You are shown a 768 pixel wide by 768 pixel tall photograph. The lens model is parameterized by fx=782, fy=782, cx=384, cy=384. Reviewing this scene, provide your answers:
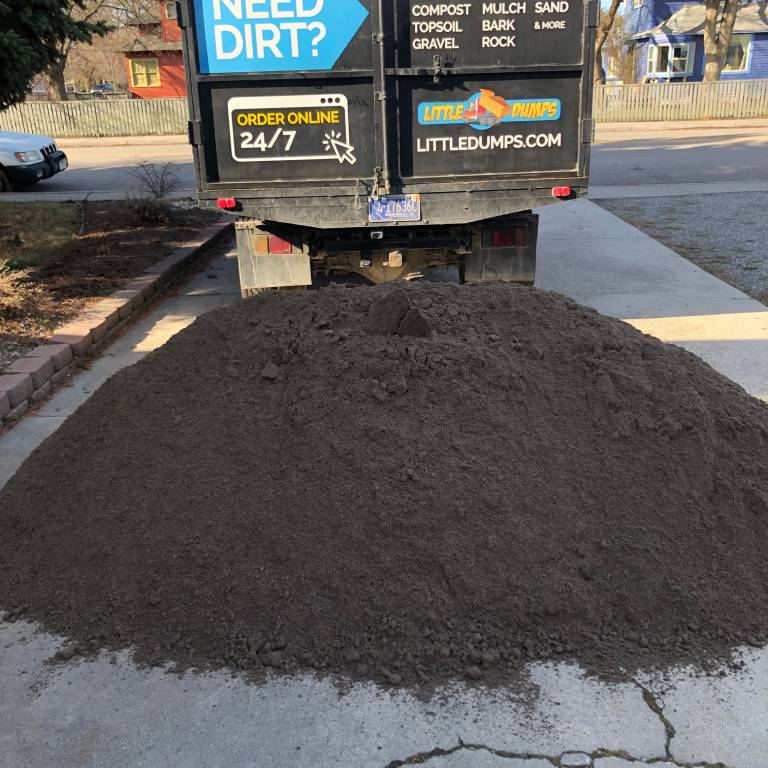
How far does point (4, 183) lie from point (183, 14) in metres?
11.6

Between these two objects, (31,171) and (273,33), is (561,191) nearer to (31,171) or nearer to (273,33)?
(273,33)

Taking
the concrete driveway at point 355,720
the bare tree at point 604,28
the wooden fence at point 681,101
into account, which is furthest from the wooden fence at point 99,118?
the concrete driveway at point 355,720

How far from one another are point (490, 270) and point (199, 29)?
3078 mm

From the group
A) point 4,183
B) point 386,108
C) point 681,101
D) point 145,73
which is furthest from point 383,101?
point 145,73

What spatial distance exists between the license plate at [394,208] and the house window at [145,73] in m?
40.2

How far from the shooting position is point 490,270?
23.0 ft

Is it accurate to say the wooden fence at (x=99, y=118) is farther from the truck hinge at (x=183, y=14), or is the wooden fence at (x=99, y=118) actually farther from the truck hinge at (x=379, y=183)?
the truck hinge at (x=379, y=183)

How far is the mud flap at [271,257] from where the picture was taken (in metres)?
6.80

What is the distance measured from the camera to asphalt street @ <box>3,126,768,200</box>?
16.2 m

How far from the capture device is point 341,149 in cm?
616

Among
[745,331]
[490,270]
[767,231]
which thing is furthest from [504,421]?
[767,231]

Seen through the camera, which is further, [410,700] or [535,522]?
[535,522]

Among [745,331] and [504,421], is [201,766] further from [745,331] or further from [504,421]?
[745,331]

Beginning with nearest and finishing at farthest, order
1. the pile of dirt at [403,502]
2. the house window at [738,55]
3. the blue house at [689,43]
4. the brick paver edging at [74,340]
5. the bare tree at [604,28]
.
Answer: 1. the pile of dirt at [403,502]
2. the brick paver edging at [74,340]
3. the bare tree at [604,28]
4. the blue house at [689,43]
5. the house window at [738,55]
